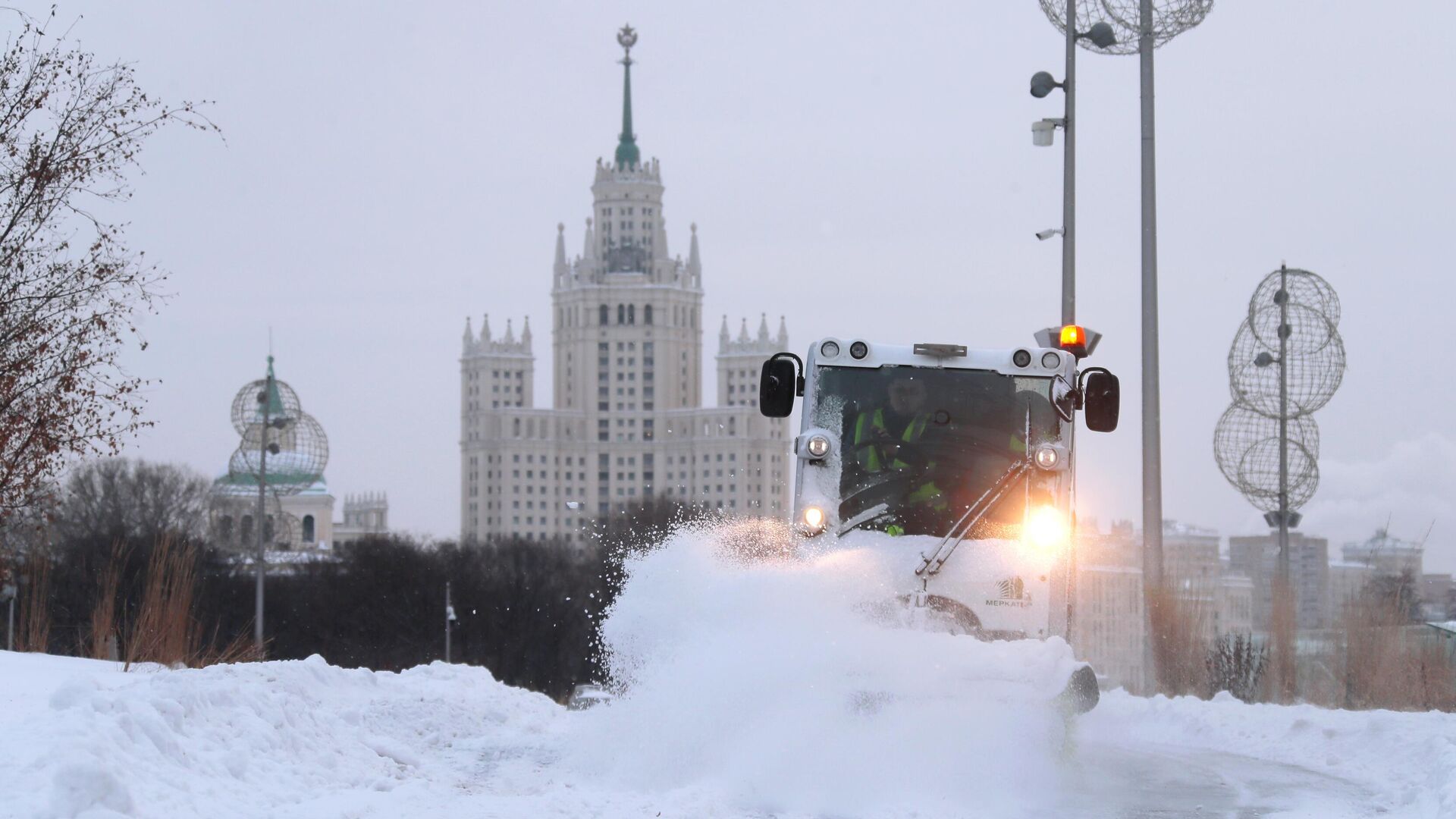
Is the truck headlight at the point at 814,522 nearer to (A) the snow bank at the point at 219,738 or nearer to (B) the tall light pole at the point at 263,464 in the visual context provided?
(A) the snow bank at the point at 219,738

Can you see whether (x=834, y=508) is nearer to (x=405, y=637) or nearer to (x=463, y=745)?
(x=463, y=745)

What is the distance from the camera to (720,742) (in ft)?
38.5

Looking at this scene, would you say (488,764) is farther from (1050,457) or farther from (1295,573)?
(1295,573)

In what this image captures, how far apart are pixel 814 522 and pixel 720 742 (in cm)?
215

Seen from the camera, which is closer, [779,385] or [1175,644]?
[779,385]

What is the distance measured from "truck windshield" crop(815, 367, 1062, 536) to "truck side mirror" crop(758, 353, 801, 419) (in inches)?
10.4

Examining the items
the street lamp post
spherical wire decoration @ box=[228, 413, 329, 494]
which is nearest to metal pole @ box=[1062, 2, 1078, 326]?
the street lamp post

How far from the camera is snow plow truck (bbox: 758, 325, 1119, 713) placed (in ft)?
42.4

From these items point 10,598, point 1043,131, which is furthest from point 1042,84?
point 10,598

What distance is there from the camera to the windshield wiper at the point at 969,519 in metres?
12.9

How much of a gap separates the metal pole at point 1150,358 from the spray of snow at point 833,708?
792 cm

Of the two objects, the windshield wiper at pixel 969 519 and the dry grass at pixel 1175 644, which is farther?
the dry grass at pixel 1175 644

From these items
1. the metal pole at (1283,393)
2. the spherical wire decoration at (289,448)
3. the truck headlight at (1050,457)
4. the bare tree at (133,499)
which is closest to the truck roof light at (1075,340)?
the truck headlight at (1050,457)

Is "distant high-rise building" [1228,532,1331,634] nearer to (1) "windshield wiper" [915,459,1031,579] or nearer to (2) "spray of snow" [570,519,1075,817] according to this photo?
(1) "windshield wiper" [915,459,1031,579]
